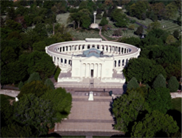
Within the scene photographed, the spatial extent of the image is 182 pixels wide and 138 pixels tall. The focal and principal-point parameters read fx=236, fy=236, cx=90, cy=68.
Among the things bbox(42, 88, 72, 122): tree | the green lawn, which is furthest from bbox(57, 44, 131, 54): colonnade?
bbox(42, 88, 72, 122): tree

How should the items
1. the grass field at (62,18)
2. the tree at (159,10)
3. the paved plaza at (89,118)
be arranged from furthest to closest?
the tree at (159,10) < the grass field at (62,18) < the paved plaza at (89,118)

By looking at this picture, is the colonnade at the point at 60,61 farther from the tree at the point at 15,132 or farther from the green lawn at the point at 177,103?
the tree at the point at 15,132

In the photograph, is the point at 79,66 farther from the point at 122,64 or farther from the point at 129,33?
the point at 129,33

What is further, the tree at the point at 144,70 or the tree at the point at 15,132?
the tree at the point at 144,70

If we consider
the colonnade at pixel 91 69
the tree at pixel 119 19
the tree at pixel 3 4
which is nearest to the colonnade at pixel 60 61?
the colonnade at pixel 91 69

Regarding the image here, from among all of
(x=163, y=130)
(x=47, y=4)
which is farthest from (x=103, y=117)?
(x=47, y=4)

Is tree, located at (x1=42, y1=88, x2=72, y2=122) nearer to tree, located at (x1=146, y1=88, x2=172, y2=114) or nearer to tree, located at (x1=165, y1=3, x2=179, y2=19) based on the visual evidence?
tree, located at (x1=146, y1=88, x2=172, y2=114)
